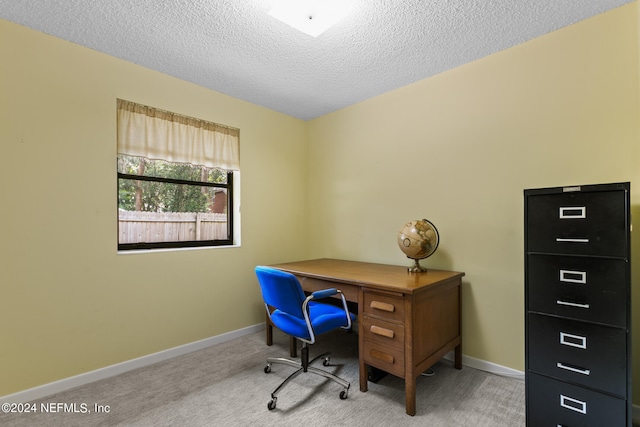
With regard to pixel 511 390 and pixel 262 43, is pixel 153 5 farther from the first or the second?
pixel 511 390

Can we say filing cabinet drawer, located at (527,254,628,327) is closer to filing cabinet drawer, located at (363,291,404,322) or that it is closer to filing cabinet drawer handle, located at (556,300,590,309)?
filing cabinet drawer handle, located at (556,300,590,309)

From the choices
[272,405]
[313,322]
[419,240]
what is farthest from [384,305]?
[272,405]

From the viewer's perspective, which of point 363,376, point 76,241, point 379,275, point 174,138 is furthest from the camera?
point 174,138

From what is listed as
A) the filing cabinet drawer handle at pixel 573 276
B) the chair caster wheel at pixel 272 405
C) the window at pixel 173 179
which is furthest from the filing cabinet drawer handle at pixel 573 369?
the window at pixel 173 179

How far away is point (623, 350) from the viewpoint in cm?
141

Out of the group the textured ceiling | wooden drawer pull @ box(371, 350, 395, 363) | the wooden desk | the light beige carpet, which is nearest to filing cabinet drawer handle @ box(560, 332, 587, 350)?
the light beige carpet

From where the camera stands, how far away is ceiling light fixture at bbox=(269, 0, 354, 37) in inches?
69.7

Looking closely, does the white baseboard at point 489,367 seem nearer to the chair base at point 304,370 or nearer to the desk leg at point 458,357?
the desk leg at point 458,357

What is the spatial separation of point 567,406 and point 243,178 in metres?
3.02

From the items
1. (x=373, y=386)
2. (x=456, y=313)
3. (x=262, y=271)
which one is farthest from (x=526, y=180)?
(x=262, y=271)

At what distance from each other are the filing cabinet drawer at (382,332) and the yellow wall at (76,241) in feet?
5.25

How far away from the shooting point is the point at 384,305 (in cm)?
197

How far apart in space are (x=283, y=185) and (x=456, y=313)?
7.41 feet

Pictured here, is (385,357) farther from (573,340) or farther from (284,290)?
(573,340)
